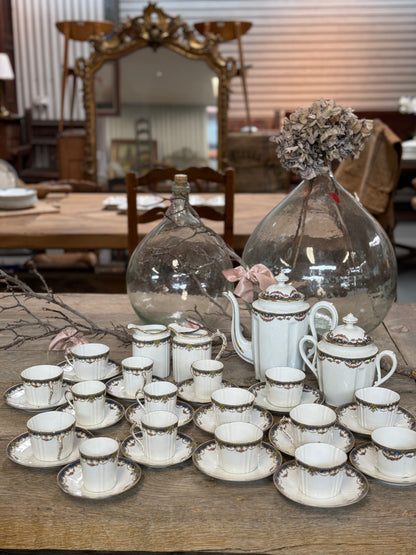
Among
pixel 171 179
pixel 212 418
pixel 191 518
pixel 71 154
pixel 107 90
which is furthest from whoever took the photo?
pixel 71 154

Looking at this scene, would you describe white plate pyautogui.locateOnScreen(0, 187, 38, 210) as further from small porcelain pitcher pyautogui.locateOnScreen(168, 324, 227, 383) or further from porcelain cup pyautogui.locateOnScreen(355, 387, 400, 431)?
porcelain cup pyautogui.locateOnScreen(355, 387, 400, 431)

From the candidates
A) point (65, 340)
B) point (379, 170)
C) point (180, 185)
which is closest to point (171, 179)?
point (180, 185)

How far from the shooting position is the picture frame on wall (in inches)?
171

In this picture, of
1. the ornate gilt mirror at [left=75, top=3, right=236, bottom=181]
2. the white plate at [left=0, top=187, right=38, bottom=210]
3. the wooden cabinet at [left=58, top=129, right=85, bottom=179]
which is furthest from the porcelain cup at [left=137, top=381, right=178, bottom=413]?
the wooden cabinet at [left=58, top=129, right=85, bottom=179]

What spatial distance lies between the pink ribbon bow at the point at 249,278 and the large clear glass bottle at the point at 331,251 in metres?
0.08

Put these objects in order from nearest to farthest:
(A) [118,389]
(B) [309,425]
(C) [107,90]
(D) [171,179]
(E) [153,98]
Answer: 1. (B) [309,425]
2. (A) [118,389]
3. (D) [171,179]
4. (C) [107,90]
5. (E) [153,98]

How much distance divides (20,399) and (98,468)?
32 centimetres

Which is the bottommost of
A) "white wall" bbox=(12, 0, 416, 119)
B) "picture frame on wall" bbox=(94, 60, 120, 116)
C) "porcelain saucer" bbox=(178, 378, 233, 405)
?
"porcelain saucer" bbox=(178, 378, 233, 405)

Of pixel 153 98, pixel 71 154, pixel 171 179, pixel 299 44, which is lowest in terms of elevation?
pixel 71 154

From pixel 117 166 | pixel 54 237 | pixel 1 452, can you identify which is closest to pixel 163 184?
pixel 117 166

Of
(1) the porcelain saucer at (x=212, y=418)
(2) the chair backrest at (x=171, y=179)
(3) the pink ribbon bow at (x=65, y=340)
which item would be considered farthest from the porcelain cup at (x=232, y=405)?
(2) the chair backrest at (x=171, y=179)

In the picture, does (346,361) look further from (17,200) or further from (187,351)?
(17,200)

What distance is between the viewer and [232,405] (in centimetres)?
92

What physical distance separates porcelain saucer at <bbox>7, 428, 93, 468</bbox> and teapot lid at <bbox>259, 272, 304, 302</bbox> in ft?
1.20
